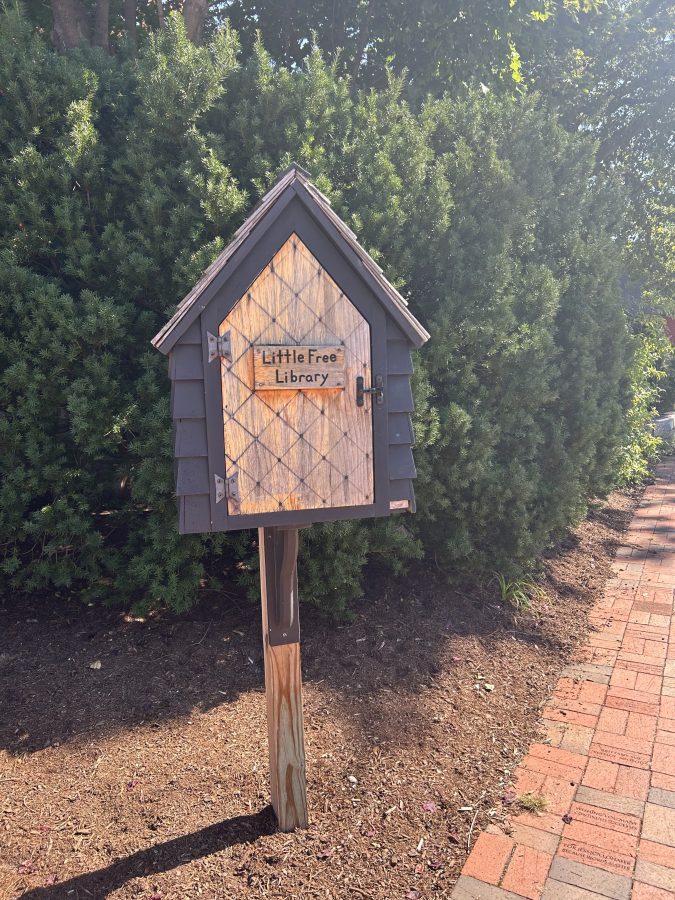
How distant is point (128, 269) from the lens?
366 centimetres

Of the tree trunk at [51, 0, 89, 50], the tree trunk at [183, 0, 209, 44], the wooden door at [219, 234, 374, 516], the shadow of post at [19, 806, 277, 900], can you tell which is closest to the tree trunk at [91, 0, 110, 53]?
the tree trunk at [51, 0, 89, 50]

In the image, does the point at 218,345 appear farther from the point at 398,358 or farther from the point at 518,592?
the point at 518,592

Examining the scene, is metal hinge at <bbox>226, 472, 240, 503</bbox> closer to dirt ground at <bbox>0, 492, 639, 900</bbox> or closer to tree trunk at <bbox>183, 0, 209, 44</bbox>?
dirt ground at <bbox>0, 492, 639, 900</bbox>

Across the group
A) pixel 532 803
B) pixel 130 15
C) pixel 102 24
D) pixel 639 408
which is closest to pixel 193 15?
pixel 130 15

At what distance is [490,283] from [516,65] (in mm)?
3656

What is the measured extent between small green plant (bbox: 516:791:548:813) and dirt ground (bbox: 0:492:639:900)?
0.07 metres

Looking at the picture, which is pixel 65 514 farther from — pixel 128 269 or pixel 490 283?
pixel 490 283

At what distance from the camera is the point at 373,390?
2.23 meters

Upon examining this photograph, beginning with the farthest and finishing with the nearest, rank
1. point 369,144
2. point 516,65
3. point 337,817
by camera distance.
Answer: point 516,65, point 369,144, point 337,817

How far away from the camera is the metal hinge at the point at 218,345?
2088 millimetres

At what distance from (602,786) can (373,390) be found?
2002 mm

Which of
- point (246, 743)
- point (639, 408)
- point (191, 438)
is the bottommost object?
point (246, 743)

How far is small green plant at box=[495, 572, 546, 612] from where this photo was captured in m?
4.59

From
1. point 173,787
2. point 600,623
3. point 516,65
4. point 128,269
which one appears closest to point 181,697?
point 173,787
